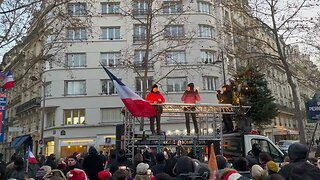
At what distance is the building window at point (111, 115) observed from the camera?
3541 cm

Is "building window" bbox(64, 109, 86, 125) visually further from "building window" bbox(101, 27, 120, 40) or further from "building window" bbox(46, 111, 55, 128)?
"building window" bbox(101, 27, 120, 40)

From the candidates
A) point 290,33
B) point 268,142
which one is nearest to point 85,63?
point 290,33

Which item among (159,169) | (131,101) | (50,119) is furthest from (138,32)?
(159,169)

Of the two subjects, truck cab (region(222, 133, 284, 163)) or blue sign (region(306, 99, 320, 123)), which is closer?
blue sign (region(306, 99, 320, 123))

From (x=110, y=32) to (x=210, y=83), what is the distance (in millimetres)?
12303

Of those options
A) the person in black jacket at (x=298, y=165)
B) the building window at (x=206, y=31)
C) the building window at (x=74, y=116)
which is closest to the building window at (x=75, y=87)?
the building window at (x=74, y=116)

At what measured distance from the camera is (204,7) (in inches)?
1526

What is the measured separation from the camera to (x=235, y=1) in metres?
19.4

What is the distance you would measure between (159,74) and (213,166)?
30822 millimetres

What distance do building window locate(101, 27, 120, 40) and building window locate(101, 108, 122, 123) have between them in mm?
8012

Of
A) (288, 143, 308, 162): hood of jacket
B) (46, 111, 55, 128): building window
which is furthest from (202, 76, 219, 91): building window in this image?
(288, 143, 308, 162): hood of jacket

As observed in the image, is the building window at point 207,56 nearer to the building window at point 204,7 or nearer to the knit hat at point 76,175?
the building window at point 204,7

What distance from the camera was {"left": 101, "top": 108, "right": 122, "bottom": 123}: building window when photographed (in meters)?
35.4

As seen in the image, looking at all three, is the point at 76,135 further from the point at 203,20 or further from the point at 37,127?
the point at 203,20
